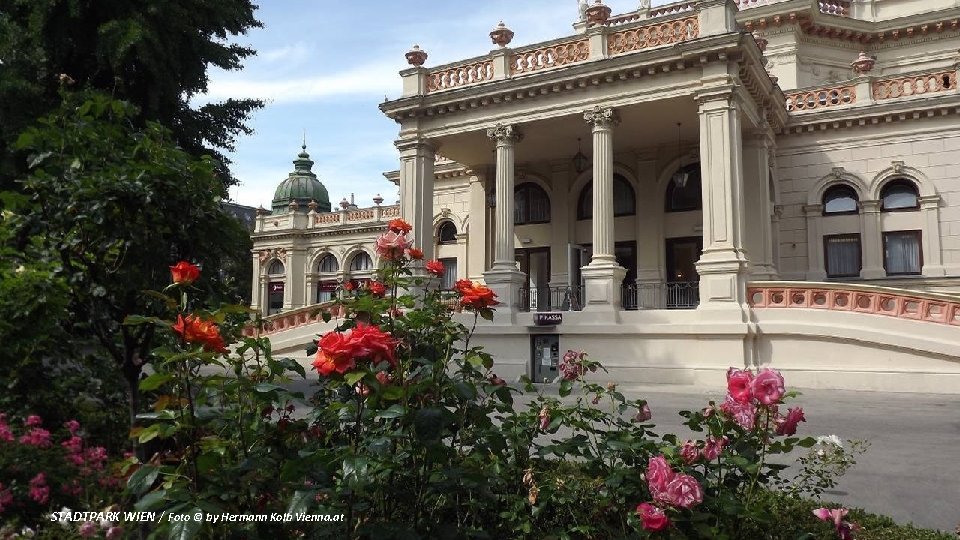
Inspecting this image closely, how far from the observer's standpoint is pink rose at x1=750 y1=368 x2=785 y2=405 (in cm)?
298

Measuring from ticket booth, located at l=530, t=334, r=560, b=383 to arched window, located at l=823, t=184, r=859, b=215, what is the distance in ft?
31.9

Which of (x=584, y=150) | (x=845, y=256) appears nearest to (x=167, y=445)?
(x=584, y=150)

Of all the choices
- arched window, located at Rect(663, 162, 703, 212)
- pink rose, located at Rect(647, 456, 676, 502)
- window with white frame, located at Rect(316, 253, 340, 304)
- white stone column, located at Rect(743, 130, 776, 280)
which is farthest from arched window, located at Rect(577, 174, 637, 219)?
window with white frame, located at Rect(316, 253, 340, 304)

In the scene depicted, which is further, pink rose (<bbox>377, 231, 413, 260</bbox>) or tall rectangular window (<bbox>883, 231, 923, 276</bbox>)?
tall rectangular window (<bbox>883, 231, 923, 276</bbox>)

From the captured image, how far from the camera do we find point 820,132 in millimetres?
20016

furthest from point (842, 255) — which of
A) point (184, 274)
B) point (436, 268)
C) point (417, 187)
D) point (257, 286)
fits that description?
point (257, 286)

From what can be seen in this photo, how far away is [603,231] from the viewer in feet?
55.6

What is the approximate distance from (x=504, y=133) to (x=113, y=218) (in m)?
14.9

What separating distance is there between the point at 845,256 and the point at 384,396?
20.5m

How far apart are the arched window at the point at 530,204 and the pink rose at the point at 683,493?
20421 mm

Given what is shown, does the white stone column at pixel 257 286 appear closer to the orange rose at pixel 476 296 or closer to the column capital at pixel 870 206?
the column capital at pixel 870 206

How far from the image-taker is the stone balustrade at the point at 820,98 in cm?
1947

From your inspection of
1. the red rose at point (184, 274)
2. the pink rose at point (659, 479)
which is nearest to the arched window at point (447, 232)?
the red rose at point (184, 274)

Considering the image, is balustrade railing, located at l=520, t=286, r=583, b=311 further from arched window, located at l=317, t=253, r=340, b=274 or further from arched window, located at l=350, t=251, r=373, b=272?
arched window, located at l=317, t=253, r=340, b=274
